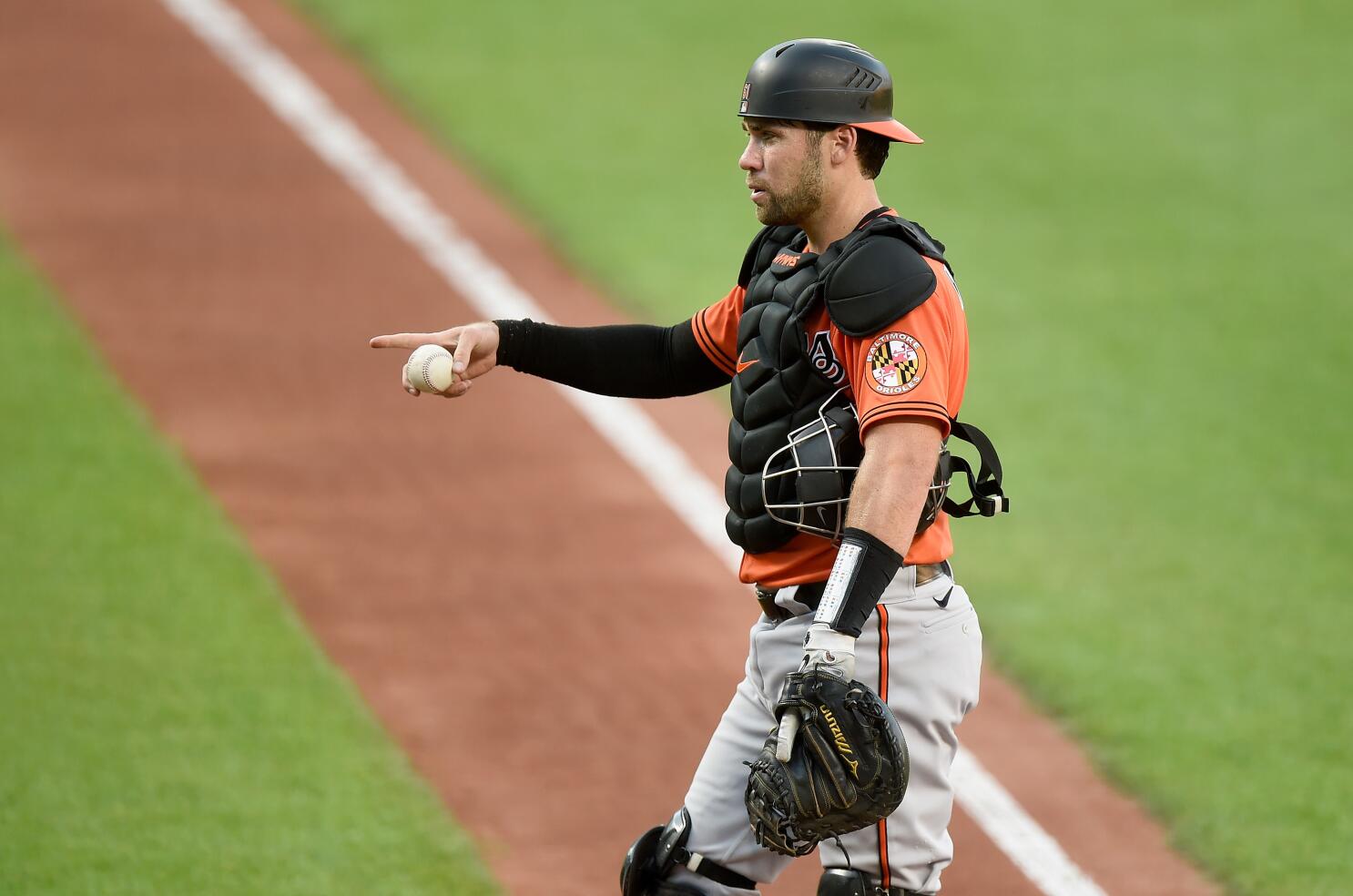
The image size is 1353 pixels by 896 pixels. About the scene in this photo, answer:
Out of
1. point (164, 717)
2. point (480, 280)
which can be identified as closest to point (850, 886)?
point (164, 717)

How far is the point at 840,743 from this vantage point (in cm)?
353

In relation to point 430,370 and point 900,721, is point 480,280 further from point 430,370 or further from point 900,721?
point 900,721

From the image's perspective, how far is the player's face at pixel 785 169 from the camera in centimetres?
384

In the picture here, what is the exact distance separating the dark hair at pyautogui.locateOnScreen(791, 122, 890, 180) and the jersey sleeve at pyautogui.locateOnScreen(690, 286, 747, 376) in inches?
19.8

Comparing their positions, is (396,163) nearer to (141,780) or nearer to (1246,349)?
(1246,349)

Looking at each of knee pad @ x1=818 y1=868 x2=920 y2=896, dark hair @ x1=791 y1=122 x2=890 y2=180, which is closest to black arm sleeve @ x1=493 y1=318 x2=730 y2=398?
dark hair @ x1=791 y1=122 x2=890 y2=180

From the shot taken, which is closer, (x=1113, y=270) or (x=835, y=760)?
(x=835, y=760)

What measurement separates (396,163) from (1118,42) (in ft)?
17.7

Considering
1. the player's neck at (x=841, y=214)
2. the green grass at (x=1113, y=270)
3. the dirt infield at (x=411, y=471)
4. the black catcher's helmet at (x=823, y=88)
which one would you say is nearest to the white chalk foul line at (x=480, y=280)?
the dirt infield at (x=411, y=471)

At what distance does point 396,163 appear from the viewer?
36.7 feet

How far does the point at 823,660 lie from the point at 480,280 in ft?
21.0

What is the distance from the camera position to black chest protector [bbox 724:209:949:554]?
3676mm

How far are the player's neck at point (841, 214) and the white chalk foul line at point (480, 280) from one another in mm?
2322

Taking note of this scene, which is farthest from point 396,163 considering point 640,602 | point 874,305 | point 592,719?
point 874,305
